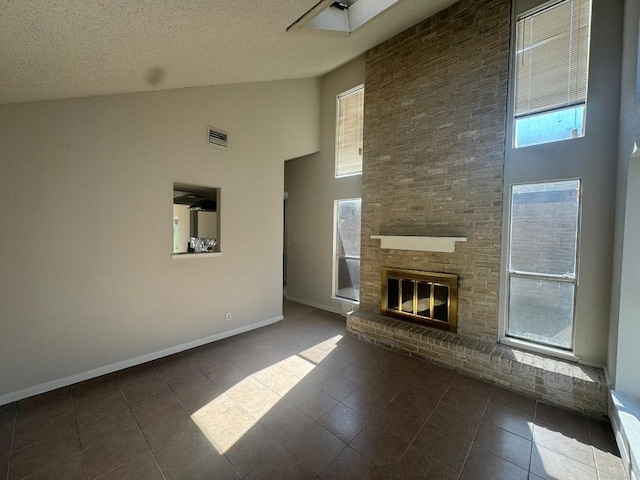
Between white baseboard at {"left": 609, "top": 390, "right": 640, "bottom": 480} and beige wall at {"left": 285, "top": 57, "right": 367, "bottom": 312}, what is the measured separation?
12.0 ft

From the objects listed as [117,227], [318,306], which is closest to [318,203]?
[318,306]

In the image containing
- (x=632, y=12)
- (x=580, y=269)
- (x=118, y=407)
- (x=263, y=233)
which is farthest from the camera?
(x=263, y=233)

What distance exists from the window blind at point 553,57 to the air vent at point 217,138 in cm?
380

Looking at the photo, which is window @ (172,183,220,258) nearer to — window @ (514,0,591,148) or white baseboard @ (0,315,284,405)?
white baseboard @ (0,315,284,405)

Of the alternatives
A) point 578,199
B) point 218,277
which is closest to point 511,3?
point 578,199

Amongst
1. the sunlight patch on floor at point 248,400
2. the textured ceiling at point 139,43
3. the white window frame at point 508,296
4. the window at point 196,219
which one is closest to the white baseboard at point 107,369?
the sunlight patch on floor at point 248,400

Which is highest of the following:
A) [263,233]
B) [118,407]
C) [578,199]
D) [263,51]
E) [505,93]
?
[263,51]

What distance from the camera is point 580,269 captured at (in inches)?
105

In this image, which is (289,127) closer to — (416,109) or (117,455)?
(416,109)

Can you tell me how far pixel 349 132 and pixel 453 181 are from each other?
232 centimetres

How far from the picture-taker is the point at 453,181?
347cm

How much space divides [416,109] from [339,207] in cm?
213

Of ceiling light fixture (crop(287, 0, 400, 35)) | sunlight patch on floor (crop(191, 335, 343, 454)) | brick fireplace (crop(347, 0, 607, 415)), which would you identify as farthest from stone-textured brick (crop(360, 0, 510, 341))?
sunlight patch on floor (crop(191, 335, 343, 454))

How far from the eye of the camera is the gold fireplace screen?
11.3 ft
